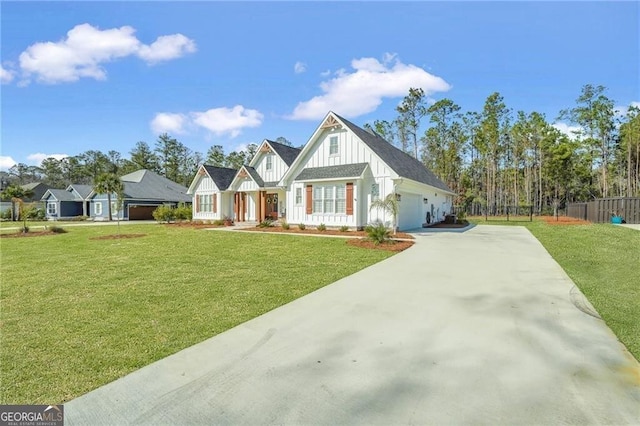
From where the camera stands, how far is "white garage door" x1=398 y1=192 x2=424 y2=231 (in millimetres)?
17473

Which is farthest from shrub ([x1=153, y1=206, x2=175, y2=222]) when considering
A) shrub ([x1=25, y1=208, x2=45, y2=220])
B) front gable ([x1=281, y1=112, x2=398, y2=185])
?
shrub ([x1=25, y1=208, x2=45, y2=220])

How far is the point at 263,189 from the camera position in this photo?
22359 millimetres

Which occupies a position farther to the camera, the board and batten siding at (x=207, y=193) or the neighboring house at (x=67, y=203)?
the neighboring house at (x=67, y=203)

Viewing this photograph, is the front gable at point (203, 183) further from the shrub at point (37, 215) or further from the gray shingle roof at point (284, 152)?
the shrub at point (37, 215)

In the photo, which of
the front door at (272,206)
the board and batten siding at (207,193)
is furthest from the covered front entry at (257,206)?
the board and batten siding at (207,193)

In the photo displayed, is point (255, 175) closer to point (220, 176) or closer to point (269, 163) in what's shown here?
→ point (269, 163)

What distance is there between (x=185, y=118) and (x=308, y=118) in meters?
11.9

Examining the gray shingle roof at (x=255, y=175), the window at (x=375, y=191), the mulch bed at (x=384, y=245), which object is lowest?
the mulch bed at (x=384, y=245)

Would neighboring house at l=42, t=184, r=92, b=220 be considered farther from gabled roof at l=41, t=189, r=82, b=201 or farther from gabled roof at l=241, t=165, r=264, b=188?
gabled roof at l=241, t=165, r=264, b=188

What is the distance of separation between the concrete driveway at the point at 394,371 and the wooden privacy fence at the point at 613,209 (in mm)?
→ 24553

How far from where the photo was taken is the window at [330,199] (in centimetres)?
1681

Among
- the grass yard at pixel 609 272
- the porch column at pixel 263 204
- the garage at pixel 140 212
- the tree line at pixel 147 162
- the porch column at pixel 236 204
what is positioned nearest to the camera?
the grass yard at pixel 609 272

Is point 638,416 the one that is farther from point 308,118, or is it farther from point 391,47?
point 308,118

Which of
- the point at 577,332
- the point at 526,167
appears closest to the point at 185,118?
the point at 577,332
